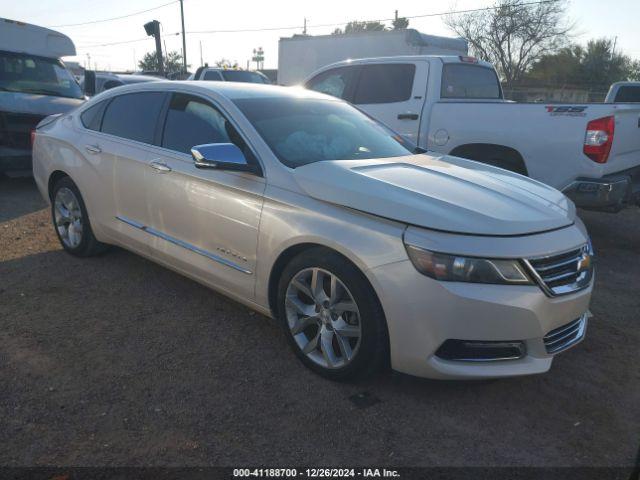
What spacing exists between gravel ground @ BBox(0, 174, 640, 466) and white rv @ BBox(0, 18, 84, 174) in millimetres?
Answer: 4667

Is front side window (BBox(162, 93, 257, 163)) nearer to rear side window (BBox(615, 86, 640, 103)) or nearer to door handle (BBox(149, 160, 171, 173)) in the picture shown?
door handle (BBox(149, 160, 171, 173))

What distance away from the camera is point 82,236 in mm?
4867


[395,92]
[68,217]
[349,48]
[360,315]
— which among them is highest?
[349,48]

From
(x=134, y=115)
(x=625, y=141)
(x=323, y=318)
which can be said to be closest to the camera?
(x=323, y=318)

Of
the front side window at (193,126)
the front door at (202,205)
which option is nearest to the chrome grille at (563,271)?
the front door at (202,205)

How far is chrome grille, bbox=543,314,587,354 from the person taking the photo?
9.25ft

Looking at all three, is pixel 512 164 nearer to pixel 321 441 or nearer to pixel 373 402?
pixel 373 402

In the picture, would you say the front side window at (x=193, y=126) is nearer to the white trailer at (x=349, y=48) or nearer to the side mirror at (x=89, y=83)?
the side mirror at (x=89, y=83)

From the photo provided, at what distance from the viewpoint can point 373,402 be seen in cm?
291

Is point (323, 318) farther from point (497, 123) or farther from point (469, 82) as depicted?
point (469, 82)

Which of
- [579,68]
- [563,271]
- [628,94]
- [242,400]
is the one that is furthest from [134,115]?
[579,68]

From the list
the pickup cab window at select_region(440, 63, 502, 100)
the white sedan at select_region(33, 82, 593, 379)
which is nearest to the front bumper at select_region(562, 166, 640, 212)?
the white sedan at select_region(33, 82, 593, 379)

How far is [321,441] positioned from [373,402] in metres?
0.44

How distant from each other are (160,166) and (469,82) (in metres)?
4.84
